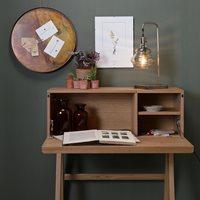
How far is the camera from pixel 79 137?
185 cm

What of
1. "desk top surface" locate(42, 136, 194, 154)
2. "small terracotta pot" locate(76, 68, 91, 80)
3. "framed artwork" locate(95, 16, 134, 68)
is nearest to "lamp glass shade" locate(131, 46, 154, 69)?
"framed artwork" locate(95, 16, 134, 68)

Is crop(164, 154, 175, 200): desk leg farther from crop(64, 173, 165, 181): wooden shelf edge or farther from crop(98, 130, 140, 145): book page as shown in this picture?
crop(98, 130, 140, 145): book page

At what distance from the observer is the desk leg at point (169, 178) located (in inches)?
79.9

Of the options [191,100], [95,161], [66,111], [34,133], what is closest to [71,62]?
[66,111]

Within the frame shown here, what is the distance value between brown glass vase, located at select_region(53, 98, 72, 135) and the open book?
15 centimetres

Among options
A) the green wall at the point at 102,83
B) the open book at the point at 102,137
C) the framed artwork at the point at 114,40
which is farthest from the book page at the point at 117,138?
the framed artwork at the point at 114,40

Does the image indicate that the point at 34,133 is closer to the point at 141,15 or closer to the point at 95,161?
the point at 95,161

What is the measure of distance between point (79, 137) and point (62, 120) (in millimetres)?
299

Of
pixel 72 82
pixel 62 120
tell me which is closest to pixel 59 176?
pixel 62 120

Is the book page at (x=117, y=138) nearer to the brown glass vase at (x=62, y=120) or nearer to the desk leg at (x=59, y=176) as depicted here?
the brown glass vase at (x=62, y=120)

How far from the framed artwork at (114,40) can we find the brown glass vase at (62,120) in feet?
1.29

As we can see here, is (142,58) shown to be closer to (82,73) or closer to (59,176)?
(82,73)

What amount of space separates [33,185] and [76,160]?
360mm

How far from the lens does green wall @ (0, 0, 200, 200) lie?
→ 2.26 metres
